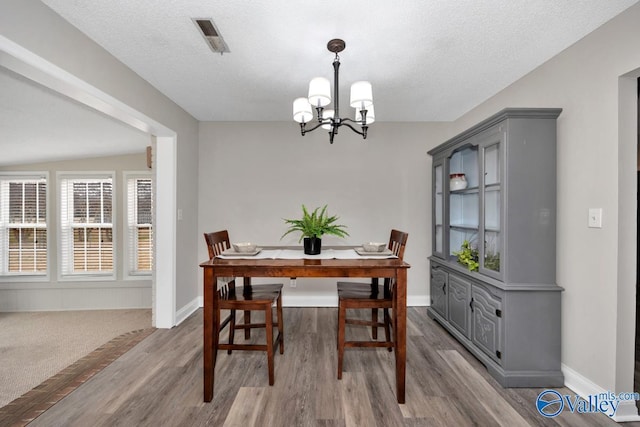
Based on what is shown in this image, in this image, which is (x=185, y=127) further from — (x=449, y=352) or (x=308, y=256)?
(x=449, y=352)

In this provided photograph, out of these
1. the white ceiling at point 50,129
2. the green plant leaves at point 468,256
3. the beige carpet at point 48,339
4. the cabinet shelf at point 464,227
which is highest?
the white ceiling at point 50,129

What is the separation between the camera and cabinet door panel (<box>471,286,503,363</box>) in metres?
2.13

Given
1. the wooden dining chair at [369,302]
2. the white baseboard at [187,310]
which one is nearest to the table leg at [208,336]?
the wooden dining chair at [369,302]

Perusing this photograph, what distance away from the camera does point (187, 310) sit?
3.42 meters

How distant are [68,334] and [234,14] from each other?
3767 millimetres

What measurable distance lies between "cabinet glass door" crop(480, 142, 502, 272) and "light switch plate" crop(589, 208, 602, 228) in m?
0.50

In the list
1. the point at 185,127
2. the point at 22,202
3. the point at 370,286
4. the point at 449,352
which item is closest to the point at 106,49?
the point at 185,127

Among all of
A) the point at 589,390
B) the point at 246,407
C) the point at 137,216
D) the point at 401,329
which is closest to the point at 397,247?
the point at 401,329

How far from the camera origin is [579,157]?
1947 mm

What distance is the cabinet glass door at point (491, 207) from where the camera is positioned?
218cm

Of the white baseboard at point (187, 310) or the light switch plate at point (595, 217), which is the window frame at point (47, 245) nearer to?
the white baseboard at point (187, 310)

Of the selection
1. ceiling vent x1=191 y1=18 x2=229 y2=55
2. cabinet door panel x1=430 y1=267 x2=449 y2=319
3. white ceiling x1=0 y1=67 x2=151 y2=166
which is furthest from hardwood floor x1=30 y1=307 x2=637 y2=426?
ceiling vent x1=191 y1=18 x2=229 y2=55

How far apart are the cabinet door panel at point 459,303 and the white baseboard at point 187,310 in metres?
2.85

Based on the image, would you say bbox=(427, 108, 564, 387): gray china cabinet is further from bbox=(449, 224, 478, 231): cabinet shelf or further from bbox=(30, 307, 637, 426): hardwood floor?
bbox=(449, 224, 478, 231): cabinet shelf
